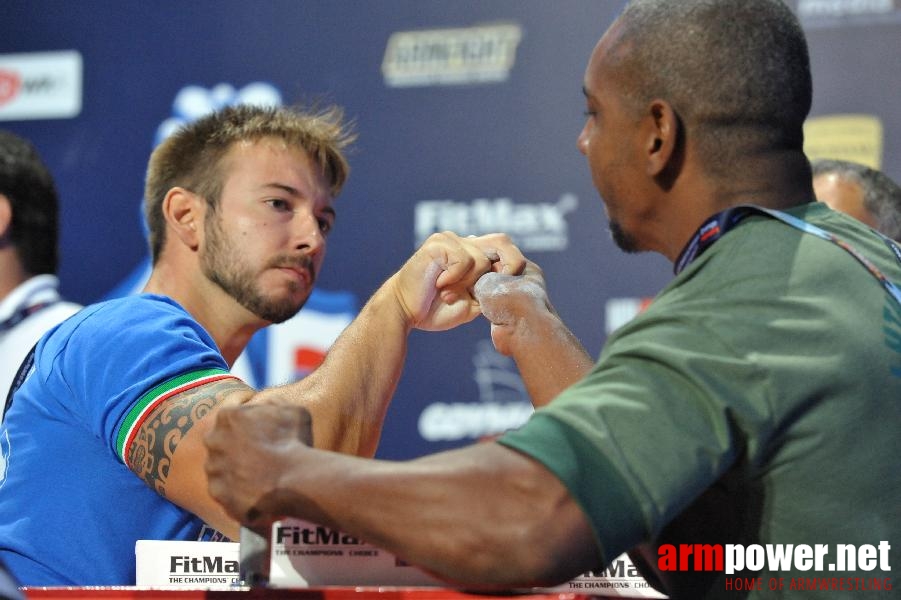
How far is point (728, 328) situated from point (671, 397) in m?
0.09

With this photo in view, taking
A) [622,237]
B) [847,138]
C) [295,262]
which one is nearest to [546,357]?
[622,237]

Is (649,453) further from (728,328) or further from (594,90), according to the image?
(594,90)

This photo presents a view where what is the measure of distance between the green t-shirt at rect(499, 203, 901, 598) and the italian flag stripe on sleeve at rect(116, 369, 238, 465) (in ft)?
2.47

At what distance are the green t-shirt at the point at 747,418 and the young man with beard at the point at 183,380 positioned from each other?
0.67m

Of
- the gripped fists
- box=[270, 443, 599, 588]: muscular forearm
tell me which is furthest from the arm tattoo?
box=[270, 443, 599, 588]: muscular forearm

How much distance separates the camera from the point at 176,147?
231cm

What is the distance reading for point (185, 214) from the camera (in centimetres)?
223

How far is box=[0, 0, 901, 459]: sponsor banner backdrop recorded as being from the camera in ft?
10.8

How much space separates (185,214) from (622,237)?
3.79 ft

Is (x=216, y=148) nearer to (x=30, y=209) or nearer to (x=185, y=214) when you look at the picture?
(x=185, y=214)

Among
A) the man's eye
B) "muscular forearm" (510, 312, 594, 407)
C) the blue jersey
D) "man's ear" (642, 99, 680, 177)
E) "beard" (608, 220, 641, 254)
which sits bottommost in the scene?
the blue jersey

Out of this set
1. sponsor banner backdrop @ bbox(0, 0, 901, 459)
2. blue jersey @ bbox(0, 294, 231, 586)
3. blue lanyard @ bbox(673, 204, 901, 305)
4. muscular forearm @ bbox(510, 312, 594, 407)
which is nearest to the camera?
blue lanyard @ bbox(673, 204, 901, 305)

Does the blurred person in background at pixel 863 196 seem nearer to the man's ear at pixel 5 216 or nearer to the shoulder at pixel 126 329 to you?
the shoulder at pixel 126 329

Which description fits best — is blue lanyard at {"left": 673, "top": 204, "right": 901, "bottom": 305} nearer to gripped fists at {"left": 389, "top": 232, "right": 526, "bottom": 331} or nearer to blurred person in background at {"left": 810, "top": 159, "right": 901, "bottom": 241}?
gripped fists at {"left": 389, "top": 232, "right": 526, "bottom": 331}
